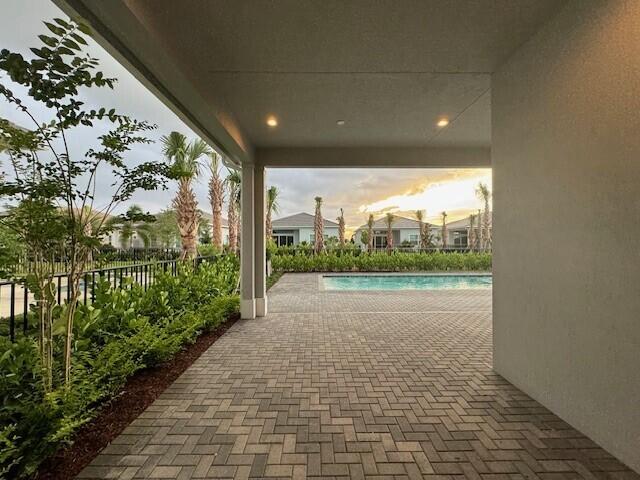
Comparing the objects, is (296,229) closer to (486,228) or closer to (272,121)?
(486,228)

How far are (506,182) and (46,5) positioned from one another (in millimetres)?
3816

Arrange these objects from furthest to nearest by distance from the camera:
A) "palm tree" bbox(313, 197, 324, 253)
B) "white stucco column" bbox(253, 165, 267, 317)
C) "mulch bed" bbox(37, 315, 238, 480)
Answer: "palm tree" bbox(313, 197, 324, 253) < "white stucco column" bbox(253, 165, 267, 317) < "mulch bed" bbox(37, 315, 238, 480)

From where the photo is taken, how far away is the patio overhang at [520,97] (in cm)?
207

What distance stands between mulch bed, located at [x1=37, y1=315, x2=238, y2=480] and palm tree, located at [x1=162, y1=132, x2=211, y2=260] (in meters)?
3.90

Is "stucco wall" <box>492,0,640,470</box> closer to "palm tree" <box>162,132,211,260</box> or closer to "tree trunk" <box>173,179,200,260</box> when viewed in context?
"palm tree" <box>162,132,211,260</box>

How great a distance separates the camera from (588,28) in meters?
2.27

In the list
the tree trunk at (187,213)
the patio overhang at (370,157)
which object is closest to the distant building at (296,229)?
the tree trunk at (187,213)

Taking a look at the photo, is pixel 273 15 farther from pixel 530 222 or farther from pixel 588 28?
pixel 530 222

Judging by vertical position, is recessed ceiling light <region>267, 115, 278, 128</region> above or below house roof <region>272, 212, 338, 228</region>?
below

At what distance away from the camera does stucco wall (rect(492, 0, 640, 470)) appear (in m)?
2.02

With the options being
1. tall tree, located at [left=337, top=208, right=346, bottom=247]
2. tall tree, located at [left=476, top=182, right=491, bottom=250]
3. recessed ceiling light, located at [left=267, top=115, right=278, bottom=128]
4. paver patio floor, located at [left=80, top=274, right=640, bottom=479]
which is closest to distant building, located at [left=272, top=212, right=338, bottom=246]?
tall tree, located at [left=337, top=208, right=346, bottom=247]

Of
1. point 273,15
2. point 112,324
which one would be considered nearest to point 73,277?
point 112,324

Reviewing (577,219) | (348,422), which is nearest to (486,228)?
(577,219)

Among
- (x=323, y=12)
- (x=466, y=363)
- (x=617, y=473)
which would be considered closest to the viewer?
(x=617, y=473)
